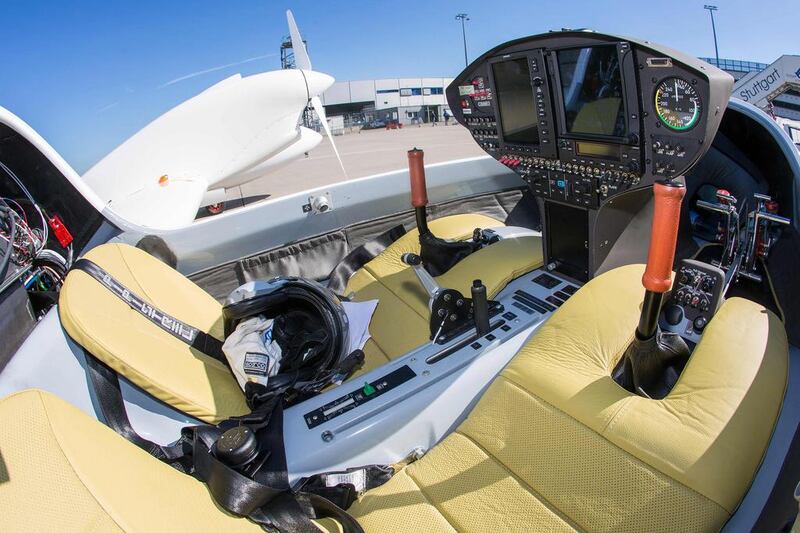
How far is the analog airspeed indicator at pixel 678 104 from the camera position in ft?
4.41

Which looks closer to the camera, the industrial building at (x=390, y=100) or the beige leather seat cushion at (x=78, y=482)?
the beige leather seat cushion at (x=78, y=482)

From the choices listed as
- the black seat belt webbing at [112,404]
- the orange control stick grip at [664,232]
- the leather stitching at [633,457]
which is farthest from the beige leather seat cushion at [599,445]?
the black seat belt webbing at [112,404]

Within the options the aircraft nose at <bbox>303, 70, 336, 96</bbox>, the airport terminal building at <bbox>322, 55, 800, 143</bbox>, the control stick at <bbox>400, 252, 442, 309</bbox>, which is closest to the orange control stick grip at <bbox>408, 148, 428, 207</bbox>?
the control stick at <bbox>400, 252, 442, 309</bbox>

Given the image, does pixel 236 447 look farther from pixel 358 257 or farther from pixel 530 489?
pixel 358 257

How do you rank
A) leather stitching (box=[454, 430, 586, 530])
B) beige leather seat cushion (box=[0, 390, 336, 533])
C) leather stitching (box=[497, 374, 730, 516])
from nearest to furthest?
beige leather seat cushion (box=[0, 390, 336, 533]), leather stitching (box=[497, 374, 730, 516]), leather stitching (box=[454, 430, 586, 530])

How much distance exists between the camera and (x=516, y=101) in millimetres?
1922

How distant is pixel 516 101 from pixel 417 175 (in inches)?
21.1

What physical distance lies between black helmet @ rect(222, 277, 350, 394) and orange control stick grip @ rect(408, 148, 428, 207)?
2.38 feet

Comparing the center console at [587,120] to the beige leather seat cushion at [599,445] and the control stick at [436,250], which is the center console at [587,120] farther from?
the beige leather seat cushion at [599,445]

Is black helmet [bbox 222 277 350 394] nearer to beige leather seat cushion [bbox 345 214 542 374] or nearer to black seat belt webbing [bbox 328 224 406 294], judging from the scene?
beige leather seat cushion [bbox 345 214 542 374]

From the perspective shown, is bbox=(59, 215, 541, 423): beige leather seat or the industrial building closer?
bbox=(59, 215, 541, 423): beige leather seat

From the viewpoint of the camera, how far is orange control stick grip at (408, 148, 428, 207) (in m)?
1.97

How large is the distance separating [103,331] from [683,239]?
2309mm

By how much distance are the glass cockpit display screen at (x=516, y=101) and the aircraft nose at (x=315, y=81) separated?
3.83 meters
